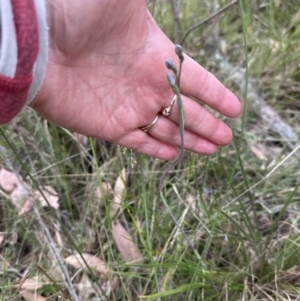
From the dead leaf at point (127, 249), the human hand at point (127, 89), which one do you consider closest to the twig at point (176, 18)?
the human hand at point (127, 89)

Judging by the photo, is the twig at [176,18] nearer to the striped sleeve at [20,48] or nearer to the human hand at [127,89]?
the human hand at [127,89]

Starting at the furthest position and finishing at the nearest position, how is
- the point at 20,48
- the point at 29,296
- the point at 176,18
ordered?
the point at 176,18 < the point at 29,296 < the point at 20,48

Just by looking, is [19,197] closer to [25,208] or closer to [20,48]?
[25,208]

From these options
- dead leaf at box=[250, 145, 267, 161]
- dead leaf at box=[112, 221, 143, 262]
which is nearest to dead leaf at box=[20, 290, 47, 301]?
dead leaf at box=[112, 221, 143, 262]

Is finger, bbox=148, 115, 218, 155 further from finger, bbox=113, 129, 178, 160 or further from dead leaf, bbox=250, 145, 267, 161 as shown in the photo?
dead leaf, bbox=250, 145, 267, 161

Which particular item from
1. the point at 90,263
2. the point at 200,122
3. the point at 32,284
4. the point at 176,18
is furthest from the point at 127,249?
the point at 176,18

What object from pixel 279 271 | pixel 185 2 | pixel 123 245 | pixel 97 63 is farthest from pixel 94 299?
pixel 185 2
